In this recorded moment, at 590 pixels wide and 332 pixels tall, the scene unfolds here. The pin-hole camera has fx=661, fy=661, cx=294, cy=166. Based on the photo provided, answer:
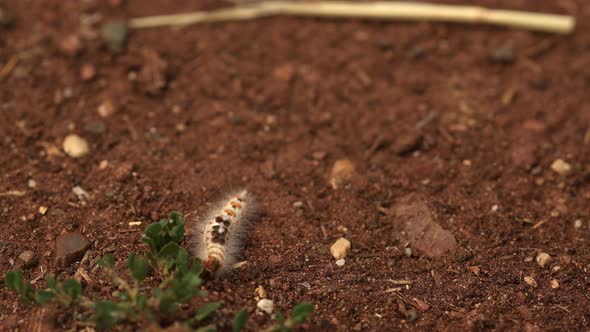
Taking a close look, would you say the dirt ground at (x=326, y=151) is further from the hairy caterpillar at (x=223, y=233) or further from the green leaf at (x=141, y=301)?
the green leaf at (x=141, y=301)

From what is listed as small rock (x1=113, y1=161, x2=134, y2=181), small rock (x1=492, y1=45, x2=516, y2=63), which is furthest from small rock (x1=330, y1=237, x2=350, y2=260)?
small rock (x1=492, y1=45, x2=516, y2=63)

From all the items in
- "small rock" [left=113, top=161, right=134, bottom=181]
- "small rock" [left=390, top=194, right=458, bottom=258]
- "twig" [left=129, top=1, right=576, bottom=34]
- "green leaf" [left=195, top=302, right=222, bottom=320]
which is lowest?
"small rock" [left=390, top=194, right=458, bottom=258]

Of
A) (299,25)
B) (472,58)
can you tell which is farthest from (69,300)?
(472,58)

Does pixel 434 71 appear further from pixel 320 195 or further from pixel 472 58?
pixel 320 195

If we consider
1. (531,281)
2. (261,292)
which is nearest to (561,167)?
(531,281)

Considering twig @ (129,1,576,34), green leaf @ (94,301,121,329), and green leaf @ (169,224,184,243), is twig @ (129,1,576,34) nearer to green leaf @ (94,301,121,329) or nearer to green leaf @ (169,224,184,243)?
green leaf @ (169,224,184,243)
